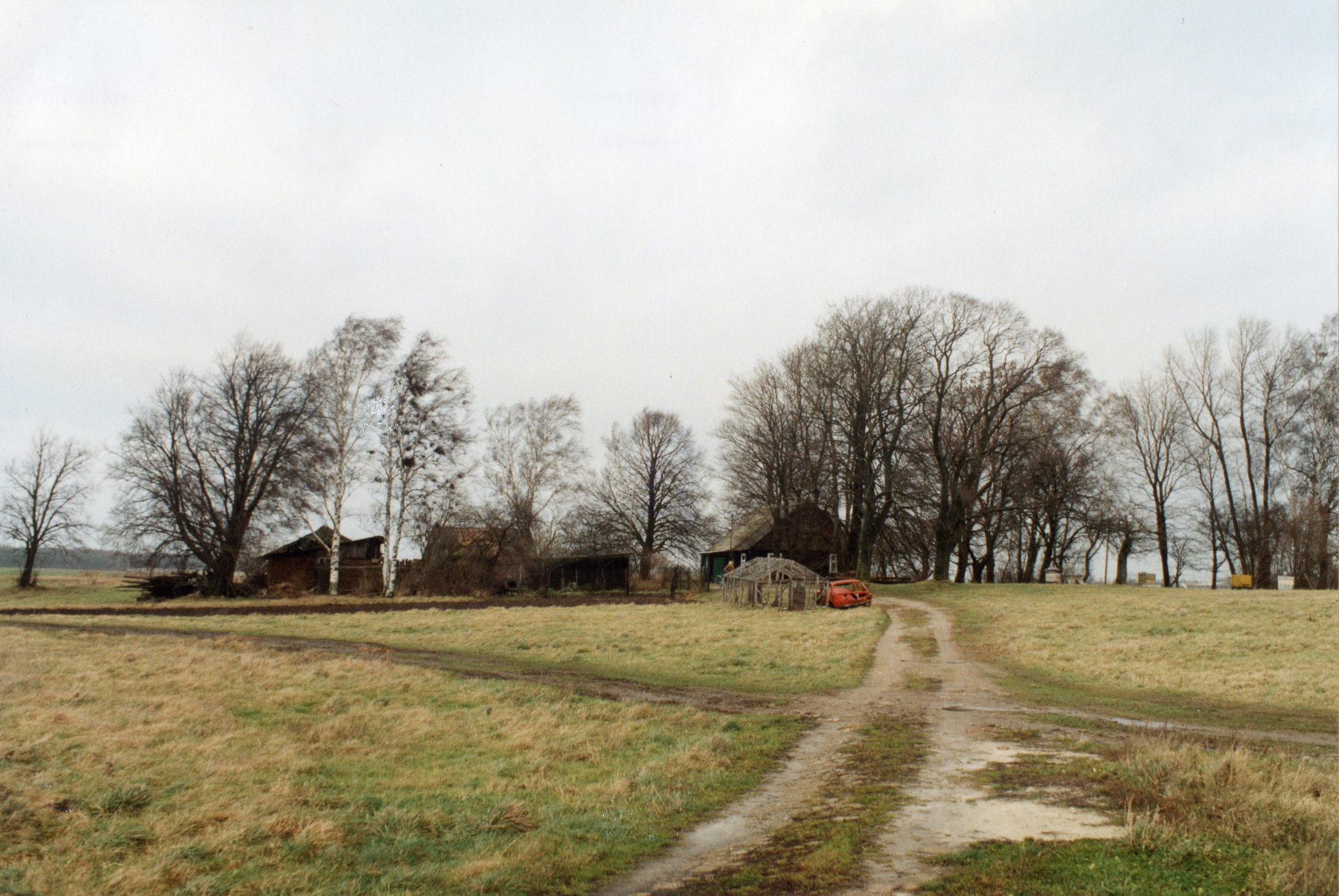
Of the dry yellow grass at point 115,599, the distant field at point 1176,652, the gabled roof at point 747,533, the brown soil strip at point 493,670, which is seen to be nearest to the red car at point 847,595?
the distant field at point 1176,652

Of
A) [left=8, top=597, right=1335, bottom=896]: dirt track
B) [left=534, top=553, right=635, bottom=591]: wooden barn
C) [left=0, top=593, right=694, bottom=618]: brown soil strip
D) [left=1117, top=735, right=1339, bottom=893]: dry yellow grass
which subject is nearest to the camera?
[left=1117, top=735, right=1339, bottom=893]: dry yellow grass

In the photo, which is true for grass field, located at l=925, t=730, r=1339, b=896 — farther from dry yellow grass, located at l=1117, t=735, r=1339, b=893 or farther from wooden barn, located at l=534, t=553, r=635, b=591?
wooden barn, located at l=534, t=553, r=635, b=591

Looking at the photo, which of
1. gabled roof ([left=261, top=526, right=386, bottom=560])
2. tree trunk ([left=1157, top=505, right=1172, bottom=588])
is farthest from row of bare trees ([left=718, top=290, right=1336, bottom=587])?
gabled roof ([left=261, top=526, right=386, bottom=560])

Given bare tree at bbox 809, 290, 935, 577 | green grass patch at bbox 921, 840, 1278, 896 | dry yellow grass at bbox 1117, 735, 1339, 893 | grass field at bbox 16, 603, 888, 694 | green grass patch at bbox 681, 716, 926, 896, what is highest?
bare tree at bbox 809, 290, 935, 577

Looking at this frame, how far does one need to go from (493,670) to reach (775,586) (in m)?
21.4

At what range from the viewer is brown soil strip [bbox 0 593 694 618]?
32.4 meters

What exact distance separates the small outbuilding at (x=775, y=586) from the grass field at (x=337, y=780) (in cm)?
2277

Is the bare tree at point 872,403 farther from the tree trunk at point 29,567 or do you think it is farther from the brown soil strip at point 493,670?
the tree trunk at point 29,567

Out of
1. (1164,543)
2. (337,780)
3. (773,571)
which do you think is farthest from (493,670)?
(1164,543)

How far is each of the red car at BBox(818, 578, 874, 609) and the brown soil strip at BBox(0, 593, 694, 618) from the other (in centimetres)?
807

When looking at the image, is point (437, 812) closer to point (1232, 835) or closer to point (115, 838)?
point (115, 838)

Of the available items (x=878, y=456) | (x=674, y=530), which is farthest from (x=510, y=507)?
(x=878, y=456)

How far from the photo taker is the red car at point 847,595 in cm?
3597

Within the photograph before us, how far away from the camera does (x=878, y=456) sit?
46.7m
